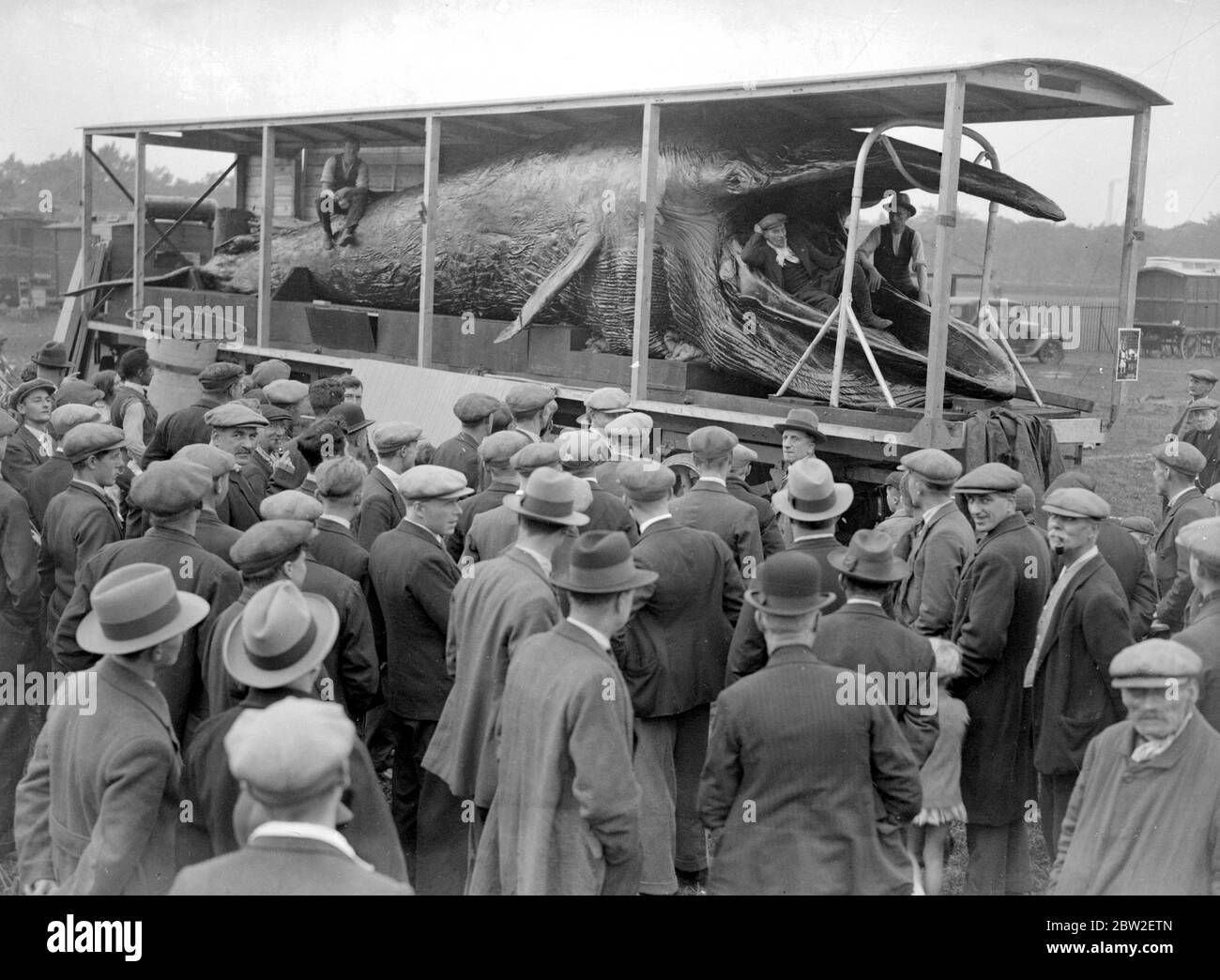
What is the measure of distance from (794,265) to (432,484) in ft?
21.4

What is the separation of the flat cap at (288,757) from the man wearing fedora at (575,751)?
1110mm

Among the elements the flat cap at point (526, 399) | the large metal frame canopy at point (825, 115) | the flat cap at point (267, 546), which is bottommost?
the flat cap at point (267, 546)

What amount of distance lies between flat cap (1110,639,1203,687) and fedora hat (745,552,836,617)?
847mm

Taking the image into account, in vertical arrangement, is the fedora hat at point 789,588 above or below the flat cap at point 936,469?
below

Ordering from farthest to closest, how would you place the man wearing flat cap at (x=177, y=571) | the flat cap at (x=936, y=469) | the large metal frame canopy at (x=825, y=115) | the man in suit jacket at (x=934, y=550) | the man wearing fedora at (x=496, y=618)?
the large metal frame canopy at (x=825, y=115) < the flat cap at (x=936, y=469) < the man in suit jacket at (x=934, y=550) < the man wearing flat cap at (x=177, y=571) < the man wearing fedora at (x=496, y=618)

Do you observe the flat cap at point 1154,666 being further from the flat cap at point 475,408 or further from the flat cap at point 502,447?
the flat cap at point 475,408

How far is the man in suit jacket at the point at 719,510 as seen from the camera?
5613 mm

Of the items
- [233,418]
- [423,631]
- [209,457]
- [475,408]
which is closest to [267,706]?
[423,631]

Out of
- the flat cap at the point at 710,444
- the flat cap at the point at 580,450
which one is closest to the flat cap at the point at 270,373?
the flat cap at the point at 580,450

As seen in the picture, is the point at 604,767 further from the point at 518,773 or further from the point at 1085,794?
the point at 1085,794

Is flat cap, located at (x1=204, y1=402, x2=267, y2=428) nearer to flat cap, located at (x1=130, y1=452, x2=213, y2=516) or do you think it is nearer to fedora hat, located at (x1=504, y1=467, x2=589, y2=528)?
flat cap, located at (x1=130, y1=452, x2=213, y2=516)

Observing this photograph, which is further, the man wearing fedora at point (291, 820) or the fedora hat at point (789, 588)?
the fedora hat at point (789, 588)

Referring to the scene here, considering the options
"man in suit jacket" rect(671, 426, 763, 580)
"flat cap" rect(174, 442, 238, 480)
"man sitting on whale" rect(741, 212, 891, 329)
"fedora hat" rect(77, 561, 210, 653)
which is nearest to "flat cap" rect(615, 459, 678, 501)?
"man in suit jacket" rect(671, 426, 763, 580)

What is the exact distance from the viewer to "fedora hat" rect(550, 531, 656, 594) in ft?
→ 12.4
